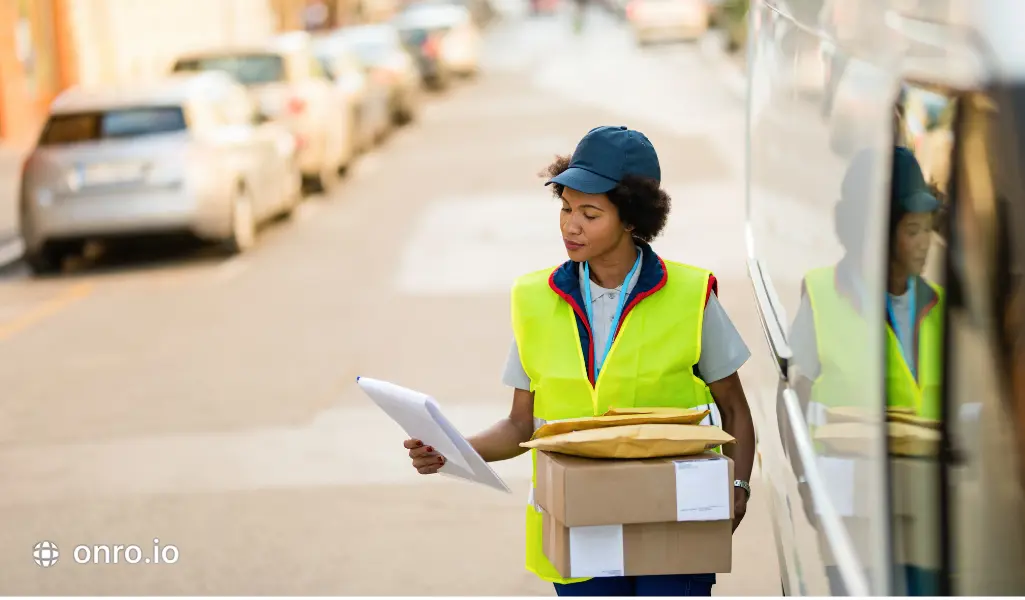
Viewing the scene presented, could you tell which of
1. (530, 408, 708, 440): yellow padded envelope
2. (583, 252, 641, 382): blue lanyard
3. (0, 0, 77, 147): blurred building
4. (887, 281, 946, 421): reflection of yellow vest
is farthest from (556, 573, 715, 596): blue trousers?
(0, 0, 77, 147): blurred building

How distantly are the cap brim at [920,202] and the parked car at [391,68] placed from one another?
928 inches

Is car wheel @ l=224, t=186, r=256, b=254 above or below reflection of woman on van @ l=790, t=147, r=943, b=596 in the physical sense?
below

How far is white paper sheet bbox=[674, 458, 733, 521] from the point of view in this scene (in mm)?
3289

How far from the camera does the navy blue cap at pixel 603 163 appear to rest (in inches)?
139

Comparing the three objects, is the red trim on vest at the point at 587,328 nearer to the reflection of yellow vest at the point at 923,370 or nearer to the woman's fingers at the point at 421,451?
the woman's fingers at the point at 421,451

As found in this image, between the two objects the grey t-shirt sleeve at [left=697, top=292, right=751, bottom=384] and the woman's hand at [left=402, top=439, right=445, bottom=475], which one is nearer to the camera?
the grey t-shirt sleeve at [left=697, top=292, right=751, bottom=384]

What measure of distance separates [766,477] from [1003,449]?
214 centimetres

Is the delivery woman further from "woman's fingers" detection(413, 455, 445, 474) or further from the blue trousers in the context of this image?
"woman's fingers" detection(413, 455, 445, 474)

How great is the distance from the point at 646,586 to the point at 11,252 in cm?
1295

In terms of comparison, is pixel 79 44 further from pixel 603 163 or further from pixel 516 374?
pixel 603 163

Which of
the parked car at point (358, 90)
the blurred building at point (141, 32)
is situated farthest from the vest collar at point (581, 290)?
the blurred building at point (141, 32)

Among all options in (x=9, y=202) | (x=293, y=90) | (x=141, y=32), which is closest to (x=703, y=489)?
(x=293, y=90)

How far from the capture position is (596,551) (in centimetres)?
333

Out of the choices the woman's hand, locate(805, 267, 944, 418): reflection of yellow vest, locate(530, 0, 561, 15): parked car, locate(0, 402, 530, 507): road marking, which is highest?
locate(805, 267, 944, 418): reflection of yellow vest
